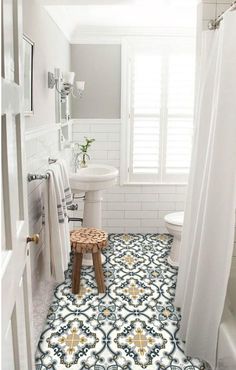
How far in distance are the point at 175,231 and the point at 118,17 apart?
A: 83.9 inches

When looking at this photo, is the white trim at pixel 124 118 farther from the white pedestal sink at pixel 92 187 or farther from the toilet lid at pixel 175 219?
the toilet lid at pixel 175 219

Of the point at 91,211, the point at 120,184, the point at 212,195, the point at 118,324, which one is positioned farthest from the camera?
the point at 120,184

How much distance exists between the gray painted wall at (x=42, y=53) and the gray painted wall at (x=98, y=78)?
0.83 metres

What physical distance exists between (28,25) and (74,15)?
59.7 inches

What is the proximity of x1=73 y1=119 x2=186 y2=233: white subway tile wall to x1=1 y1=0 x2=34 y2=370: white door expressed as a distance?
106 inches

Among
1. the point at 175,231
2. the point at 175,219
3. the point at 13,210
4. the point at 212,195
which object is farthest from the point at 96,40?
the point at 13,210

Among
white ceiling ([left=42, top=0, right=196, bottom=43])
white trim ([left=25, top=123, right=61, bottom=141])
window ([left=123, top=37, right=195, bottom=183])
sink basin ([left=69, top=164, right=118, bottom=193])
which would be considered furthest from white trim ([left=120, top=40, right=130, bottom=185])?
white trim ([left=25, top=123, right=61, bottom=141])

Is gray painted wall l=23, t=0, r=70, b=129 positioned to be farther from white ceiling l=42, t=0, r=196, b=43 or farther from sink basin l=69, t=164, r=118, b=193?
sink basin l=69, t=164, r=118, b=193

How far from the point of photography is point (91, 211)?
10.9 feet

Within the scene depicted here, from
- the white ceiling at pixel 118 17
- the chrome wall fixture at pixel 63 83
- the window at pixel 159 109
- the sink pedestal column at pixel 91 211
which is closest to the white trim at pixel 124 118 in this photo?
the window at pixel 159 109

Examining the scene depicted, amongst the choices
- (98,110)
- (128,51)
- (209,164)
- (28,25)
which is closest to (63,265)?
(209,164)

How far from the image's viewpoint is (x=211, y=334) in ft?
6.44

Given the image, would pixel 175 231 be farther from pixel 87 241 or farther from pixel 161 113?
pixel 161 113

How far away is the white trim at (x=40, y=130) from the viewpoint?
6.66ft
